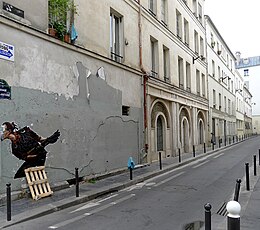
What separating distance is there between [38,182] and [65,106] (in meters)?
2.67

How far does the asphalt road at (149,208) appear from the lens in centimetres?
623

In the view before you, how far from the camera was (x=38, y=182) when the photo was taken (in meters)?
8.62

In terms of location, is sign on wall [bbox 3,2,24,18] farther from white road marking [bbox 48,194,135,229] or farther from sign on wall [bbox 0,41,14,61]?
white road marking [bbox 48,194,135,229]

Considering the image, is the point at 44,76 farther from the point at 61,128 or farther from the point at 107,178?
the point at 107,178

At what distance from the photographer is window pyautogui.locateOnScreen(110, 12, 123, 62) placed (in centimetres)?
1415

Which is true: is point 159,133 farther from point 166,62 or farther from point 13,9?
point 13,9

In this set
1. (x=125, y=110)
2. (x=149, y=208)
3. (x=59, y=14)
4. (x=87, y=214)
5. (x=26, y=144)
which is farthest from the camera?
(x=125, y=110)

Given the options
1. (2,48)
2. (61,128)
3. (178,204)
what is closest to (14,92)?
(2,48)

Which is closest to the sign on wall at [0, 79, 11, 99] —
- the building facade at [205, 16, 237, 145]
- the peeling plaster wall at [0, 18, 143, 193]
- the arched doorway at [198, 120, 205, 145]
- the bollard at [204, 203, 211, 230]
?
the peeling plaster wall at [0, 18, 143, 193]

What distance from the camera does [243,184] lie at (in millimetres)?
10141

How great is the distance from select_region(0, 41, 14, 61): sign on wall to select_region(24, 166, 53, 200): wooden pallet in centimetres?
299

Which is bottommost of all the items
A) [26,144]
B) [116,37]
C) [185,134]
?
[26,144]

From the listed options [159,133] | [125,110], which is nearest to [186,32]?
[159,133]

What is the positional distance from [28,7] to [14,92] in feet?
8.44
